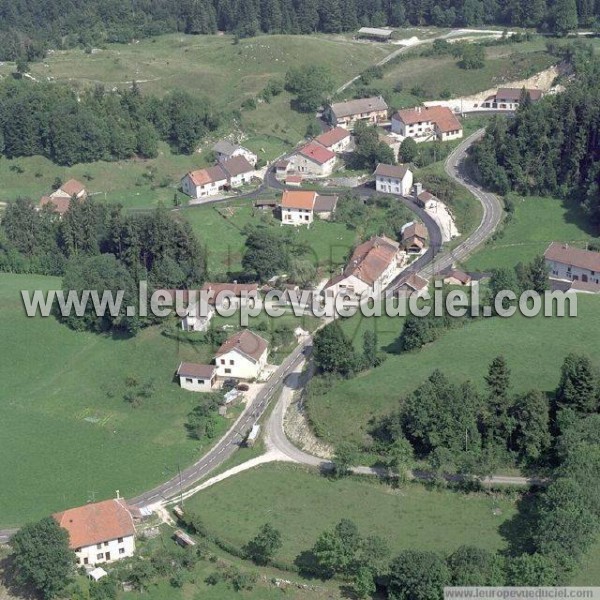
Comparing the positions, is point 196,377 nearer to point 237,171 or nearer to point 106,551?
point 106,551

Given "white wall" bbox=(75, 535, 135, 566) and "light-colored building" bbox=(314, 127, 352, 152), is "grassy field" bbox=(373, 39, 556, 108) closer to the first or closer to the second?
"light-colored building" bbox=(314, 127, 352, 152)

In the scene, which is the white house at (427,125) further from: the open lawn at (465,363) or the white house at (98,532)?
the white house at (98,532)

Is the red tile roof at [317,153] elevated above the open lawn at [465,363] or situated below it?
above

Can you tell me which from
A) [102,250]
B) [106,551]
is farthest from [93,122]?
[106,551]

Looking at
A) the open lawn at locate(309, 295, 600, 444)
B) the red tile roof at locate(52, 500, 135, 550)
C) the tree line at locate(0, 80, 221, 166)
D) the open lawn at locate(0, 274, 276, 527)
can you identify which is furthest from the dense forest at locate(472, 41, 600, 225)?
the red tile roof at locate(52, 500, 135, 550)

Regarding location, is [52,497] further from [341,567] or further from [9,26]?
[9,26]

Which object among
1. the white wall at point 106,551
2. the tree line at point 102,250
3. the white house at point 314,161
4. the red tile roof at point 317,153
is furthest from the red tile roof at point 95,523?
the red tile roof at point 317,153
